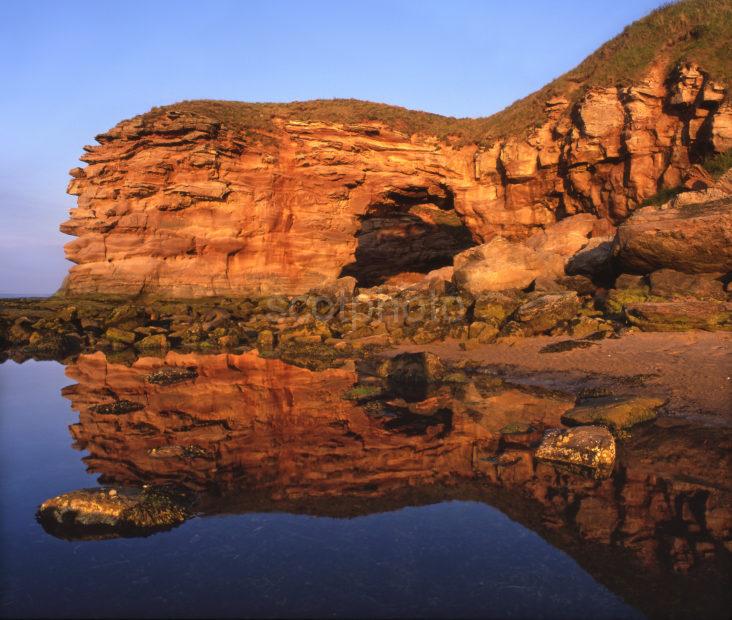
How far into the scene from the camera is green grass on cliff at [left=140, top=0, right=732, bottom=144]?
23.6 metres

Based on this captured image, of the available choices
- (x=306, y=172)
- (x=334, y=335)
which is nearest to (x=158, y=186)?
(x=306, y=172)

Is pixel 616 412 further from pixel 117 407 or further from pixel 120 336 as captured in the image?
pixel 120 336

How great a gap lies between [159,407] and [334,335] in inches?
381

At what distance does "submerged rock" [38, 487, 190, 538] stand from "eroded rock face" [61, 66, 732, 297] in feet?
79.7

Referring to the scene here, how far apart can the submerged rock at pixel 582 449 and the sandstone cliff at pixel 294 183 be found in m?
21.4

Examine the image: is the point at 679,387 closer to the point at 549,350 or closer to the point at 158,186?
the point at 549,350

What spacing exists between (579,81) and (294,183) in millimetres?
16134

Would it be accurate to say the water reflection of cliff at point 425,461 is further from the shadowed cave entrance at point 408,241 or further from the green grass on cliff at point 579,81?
the shadowed cave entrance at point 408,241

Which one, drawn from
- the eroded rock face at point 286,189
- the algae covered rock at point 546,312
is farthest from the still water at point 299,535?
the eroded rock face at point 286,189

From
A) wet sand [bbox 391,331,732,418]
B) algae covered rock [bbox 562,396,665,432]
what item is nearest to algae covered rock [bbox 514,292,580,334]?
wet sand [bbox 391,331,732,418]

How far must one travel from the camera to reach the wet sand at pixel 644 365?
8.67 meters

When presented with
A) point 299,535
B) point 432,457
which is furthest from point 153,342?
point 299,535

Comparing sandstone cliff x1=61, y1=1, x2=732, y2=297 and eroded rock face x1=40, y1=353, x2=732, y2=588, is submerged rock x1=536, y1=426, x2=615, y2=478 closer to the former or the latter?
eroded rock face x1=40, y1=353, x2=732, y2=588

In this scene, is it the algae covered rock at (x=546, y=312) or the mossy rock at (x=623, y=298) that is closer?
the algae covered rock at (x=546, y=312)
